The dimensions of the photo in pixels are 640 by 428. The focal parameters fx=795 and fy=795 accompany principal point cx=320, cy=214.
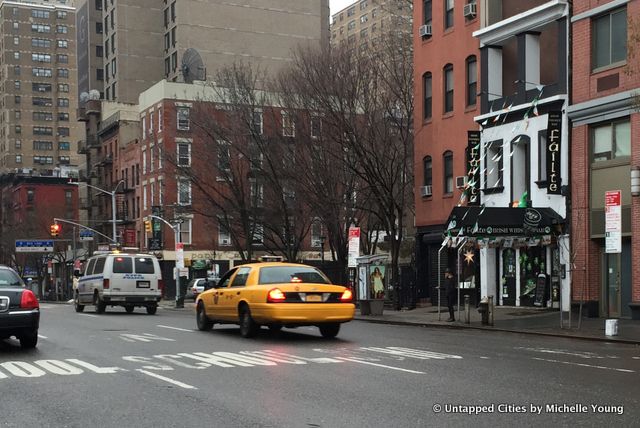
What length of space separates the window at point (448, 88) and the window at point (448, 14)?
176 cm

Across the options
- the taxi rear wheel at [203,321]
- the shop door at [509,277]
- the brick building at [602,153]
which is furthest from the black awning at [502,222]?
the taxi rear wheel at [203,321]

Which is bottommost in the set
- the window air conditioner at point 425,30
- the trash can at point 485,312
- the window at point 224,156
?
the trash can at point 485,312

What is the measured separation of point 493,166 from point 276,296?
15.9m

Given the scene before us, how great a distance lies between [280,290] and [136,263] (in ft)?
48.8

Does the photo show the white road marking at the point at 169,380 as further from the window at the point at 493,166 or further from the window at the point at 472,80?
the window at the point at 472,80

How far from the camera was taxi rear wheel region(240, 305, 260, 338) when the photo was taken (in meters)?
16.7

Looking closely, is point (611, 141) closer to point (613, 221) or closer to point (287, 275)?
point (613, 221)

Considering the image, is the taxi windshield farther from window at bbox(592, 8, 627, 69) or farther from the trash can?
window at bbox(592, 8, 627, 69)

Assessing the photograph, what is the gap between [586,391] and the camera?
382 inches

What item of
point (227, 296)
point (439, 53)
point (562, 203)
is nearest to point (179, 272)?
point (439, 53)

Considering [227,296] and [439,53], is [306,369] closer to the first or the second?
[227,296]

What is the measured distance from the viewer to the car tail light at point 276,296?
16.1 meters

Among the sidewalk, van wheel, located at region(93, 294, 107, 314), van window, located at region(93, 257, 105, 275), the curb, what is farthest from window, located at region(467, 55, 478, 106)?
van wheel, located at region(93, 294, 107, 314)

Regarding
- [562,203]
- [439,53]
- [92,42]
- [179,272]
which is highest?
[92,42]
